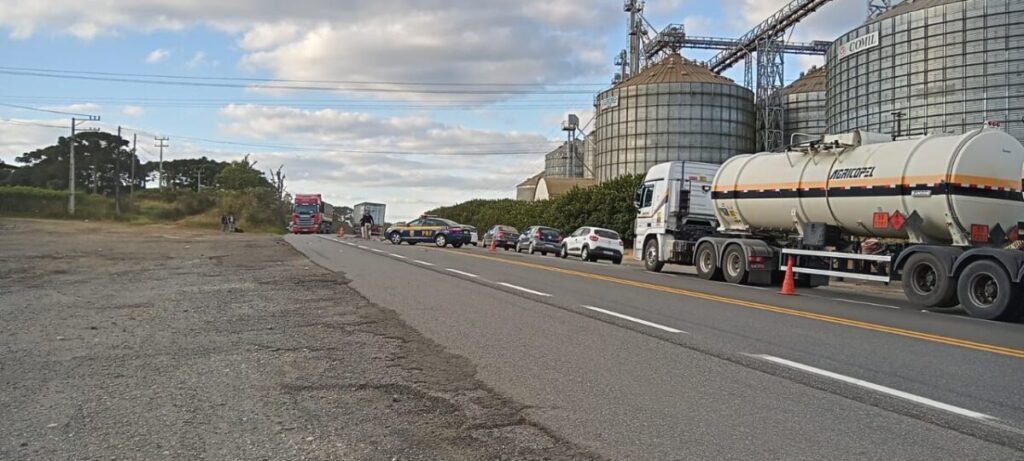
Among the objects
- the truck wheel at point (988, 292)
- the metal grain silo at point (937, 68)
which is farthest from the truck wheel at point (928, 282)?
the metal grain silo at point (937, 68)

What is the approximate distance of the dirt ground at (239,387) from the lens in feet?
16.3

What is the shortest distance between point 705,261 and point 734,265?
57.0 inches

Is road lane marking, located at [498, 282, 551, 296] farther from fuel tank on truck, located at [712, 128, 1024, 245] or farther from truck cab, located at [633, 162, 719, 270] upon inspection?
truck cab, located at [633, 162, 719, 270]

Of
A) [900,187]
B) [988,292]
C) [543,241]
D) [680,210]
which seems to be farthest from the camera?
[543,241]

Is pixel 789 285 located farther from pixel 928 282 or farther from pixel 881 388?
pixel 881 388

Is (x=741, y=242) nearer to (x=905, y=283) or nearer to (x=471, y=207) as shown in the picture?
(x=905, y=283)

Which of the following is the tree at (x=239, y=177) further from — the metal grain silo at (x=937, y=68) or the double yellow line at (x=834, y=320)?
the double yellow line at (x=834, y=320)

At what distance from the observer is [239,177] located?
115 meters

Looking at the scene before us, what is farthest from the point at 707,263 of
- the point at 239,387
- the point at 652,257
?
the point at 239,387

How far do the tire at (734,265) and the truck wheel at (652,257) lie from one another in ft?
11.8

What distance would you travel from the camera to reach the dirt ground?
196 inches

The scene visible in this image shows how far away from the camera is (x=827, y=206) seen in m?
17.5

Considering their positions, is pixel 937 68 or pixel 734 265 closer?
pixel 734 265

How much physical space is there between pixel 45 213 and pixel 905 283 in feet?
239
